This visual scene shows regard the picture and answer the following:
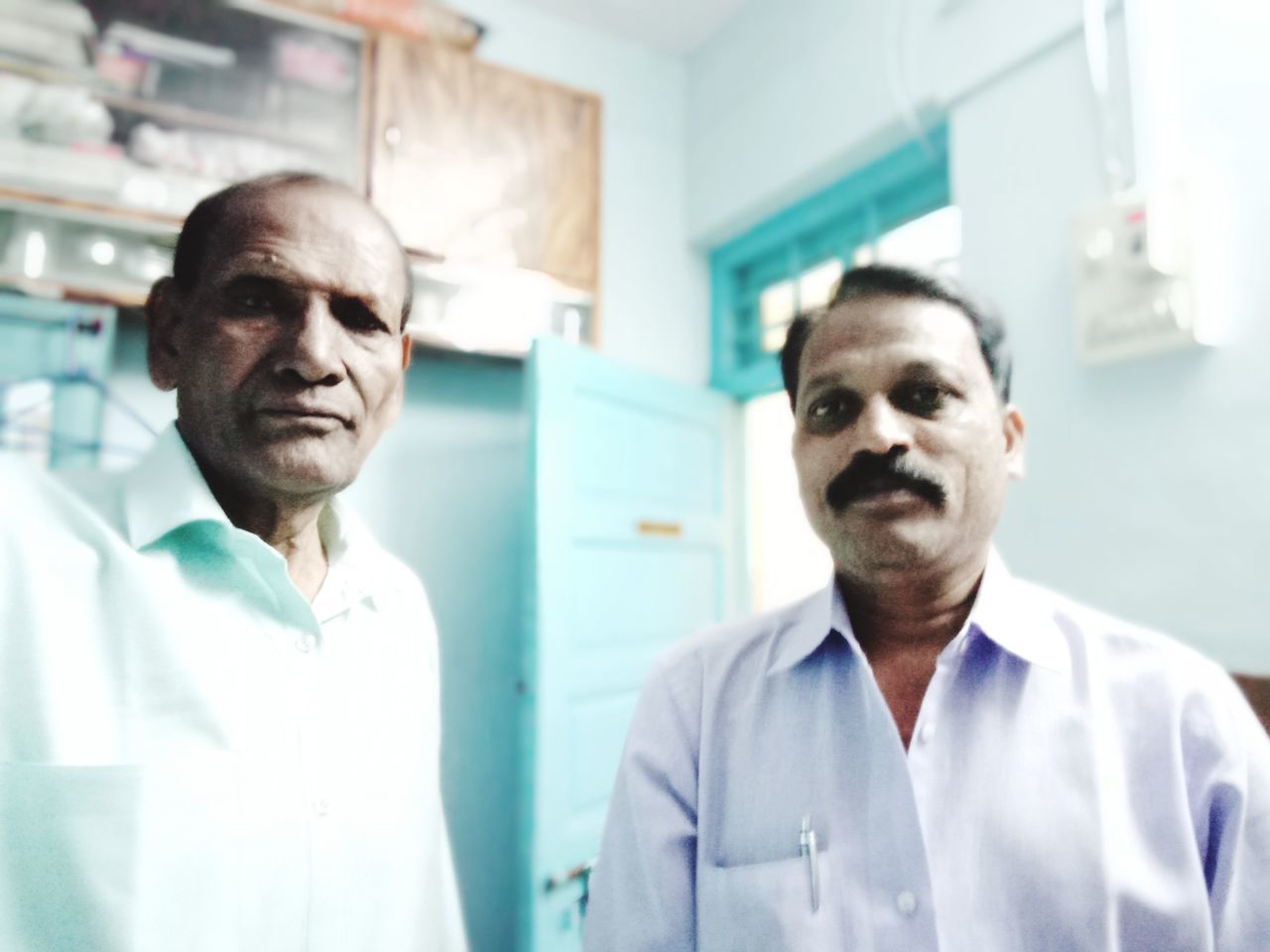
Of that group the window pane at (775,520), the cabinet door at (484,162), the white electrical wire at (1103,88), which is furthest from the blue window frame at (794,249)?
the cabinet door at (484,162)

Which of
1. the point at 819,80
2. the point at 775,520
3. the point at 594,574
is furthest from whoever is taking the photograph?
the point at 775,520

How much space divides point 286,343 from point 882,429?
659mm

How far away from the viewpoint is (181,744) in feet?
2.34

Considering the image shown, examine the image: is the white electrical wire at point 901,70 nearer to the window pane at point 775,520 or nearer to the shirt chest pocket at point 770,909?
the window pane at point 775,520

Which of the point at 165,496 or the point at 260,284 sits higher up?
the point at 260,284

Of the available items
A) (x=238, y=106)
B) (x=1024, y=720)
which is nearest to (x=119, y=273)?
(x=238, y=106)

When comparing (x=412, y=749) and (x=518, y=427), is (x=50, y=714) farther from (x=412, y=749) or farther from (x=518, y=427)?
(x=518, y=427)

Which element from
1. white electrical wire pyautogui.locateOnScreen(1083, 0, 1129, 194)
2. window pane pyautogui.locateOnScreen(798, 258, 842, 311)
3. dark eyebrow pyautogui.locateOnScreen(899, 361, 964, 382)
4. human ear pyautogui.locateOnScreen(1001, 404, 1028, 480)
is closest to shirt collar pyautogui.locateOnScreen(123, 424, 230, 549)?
dark eyebrow pyautogui.locateOnScreen(899, 361, 964, 382)

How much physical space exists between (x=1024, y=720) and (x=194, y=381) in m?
0.99

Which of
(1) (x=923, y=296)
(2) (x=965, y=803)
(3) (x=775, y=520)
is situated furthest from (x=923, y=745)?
(3) (x=775, y=520)

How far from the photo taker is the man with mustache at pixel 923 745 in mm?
741

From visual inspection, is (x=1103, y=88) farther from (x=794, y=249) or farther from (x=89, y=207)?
(x=89, y=207)

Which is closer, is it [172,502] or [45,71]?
[172,502]

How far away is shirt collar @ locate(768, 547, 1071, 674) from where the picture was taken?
85 cm
